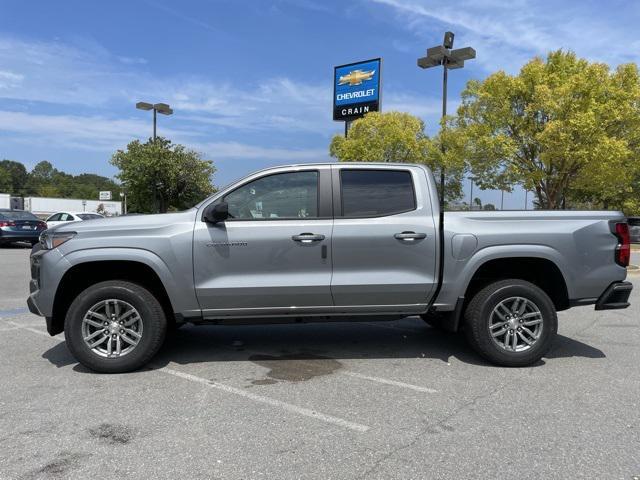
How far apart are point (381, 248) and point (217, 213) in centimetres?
155

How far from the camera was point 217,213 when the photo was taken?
181 inches

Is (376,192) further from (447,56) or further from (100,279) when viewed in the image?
(447,56)

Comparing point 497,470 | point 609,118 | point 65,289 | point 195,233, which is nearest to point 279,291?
point 195,233

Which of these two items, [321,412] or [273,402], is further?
[273,402]

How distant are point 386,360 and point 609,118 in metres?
18.9

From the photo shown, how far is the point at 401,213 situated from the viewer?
490 cm

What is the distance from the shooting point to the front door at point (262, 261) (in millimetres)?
4676

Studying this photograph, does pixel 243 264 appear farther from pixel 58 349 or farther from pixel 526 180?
pixel 526 180

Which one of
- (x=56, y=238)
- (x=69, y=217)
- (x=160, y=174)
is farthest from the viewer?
(x=160, y=174)

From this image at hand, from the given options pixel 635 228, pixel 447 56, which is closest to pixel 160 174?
pixel 447 56

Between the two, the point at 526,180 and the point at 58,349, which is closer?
the point at 58,349

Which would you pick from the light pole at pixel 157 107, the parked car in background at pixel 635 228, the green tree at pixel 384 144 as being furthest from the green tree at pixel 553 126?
the light pole at pixel 157 107

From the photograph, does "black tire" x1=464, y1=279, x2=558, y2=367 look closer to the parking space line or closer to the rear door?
the rear door

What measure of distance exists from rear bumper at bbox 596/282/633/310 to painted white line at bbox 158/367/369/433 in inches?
113
